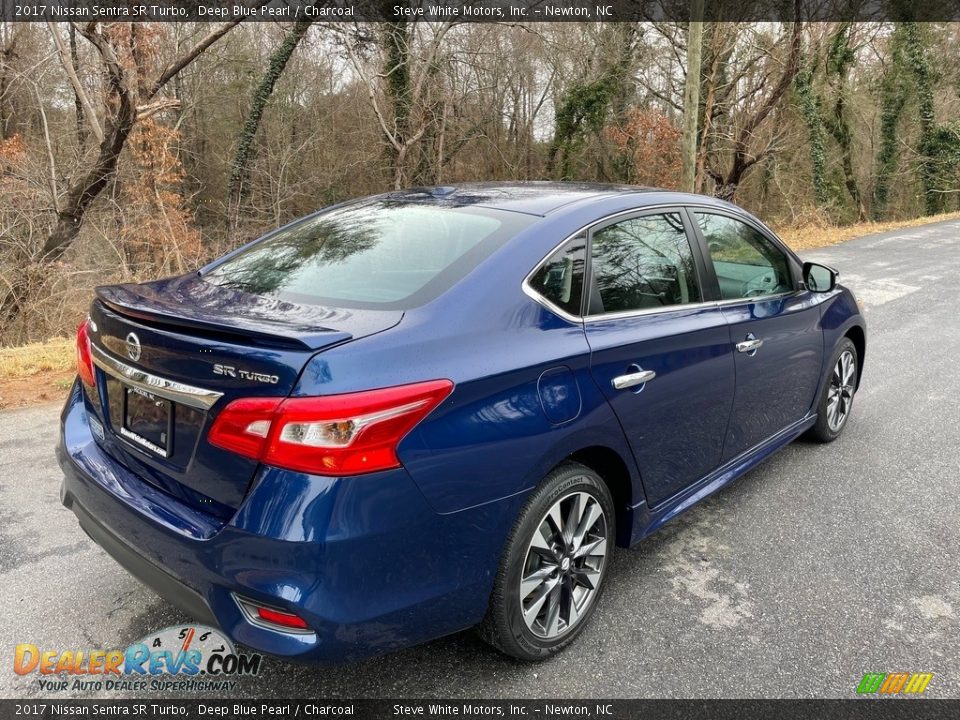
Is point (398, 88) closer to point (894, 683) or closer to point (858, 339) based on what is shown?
point (858, 339)

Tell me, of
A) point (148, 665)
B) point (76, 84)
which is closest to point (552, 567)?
point (148, 665)

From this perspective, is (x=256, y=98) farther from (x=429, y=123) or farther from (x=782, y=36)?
(x=782, y=36)

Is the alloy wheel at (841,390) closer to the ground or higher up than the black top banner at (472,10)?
closer to the ground

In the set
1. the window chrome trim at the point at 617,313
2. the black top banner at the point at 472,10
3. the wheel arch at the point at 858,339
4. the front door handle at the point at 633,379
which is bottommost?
the wheel arch at the point at 858,339

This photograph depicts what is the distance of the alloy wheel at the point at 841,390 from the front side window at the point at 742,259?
92cm

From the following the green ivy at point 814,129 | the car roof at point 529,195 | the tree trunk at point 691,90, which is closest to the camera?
the car roof at point 529,195

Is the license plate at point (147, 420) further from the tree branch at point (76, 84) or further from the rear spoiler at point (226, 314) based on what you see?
the tree branch at point (76, 84)

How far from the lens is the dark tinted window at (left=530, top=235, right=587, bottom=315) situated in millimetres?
2441

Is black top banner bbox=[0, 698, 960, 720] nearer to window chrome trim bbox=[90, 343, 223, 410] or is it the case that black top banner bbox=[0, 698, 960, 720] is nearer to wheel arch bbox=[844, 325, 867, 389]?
window chrome trim bbox=[90, 343, 223, 410]

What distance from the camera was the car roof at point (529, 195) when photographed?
9.26ft

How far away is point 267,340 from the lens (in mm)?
1936

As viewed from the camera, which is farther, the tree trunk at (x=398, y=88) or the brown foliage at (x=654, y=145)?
the brown foliage at (x=654, y=145)

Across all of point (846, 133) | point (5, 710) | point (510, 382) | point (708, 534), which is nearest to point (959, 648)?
point (708, 534)

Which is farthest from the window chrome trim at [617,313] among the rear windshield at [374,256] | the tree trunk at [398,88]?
the tree trunk at [398,88]
